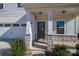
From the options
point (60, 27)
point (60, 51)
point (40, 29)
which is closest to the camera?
point (60, 51)

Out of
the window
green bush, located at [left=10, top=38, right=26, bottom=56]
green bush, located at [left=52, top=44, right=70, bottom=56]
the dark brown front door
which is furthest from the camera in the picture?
the dark brown front door

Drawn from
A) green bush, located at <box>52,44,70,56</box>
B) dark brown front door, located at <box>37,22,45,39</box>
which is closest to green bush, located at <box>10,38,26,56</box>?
green bush, located at <box>52,44,70,56</box>

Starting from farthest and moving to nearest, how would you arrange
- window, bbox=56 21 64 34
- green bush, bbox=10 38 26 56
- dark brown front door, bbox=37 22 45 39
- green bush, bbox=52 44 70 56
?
dark brown front door, bbox=37 22 45 39, window, bbox=56 21 64 34, green bush, bbox=10 38 26 56, green bush, bbox=52 44 70 56

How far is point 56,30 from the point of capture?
75.4 ft

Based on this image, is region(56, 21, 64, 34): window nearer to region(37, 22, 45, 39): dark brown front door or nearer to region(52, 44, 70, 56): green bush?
region(37, 22, 45, 39): dark brown front door

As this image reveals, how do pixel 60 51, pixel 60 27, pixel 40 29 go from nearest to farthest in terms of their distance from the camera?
pixel 60 51 → pixel 60 27 → pixel 40 29

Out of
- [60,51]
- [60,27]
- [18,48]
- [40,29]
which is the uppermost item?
[60,27]

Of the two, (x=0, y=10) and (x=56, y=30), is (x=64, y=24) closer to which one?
(x=56, y=30)

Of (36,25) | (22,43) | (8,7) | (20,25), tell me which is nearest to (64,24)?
(36,25)

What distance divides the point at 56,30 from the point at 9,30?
6.07m

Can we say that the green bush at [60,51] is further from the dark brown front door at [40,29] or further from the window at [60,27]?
the dark brown front door at [40,29]

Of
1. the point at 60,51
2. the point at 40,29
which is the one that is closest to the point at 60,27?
the point at 40,29

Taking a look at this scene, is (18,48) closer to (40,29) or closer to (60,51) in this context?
(60,51)

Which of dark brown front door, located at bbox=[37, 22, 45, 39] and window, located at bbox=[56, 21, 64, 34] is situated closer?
window, located at bbox=[56, 21, 64, 34]
